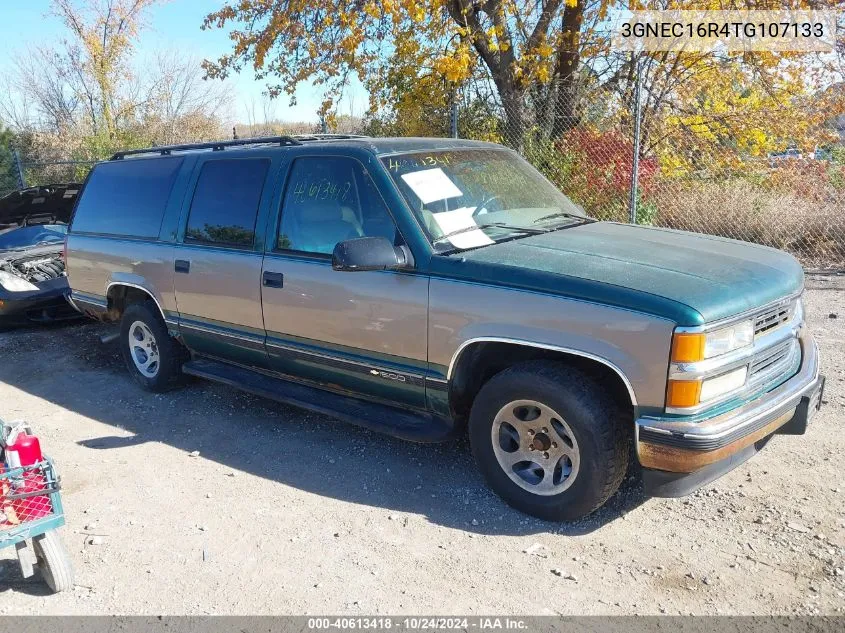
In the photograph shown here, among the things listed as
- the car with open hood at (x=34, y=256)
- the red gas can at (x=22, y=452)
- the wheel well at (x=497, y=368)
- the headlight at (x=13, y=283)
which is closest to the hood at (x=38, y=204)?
the car with open hood at (x=34, y=256)

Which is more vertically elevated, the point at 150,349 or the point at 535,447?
the point at 535,447

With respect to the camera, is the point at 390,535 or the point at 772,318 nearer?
the point at 772,318

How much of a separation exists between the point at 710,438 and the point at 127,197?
4713 mm

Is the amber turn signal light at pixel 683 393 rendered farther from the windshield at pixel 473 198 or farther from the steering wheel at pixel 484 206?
the steering wheel at pixel 484 206

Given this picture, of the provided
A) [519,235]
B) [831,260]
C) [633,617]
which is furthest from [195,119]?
[633,617]

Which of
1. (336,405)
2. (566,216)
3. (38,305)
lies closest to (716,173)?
(566,216)

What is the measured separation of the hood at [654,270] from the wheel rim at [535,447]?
64 cm

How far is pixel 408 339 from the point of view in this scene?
3.73 meters

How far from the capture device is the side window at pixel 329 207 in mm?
3902

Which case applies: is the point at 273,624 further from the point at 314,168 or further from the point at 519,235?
the point at 314,168

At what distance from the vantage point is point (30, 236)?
8.18 metres

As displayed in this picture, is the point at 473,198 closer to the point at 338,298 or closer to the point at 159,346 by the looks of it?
the point at 338,298

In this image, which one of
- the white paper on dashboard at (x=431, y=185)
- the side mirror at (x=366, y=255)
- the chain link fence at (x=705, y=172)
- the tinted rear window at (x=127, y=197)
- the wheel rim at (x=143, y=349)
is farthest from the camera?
the chain link fence at (x=705, y=172)

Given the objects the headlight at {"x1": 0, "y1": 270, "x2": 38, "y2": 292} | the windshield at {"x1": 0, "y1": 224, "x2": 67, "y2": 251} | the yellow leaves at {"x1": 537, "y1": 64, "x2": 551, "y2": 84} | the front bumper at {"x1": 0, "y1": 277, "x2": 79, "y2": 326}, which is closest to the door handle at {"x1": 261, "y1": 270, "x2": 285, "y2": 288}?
the front bumper at {"x1": 0, "y1": 277, "x2": 79, "y2": 326}
